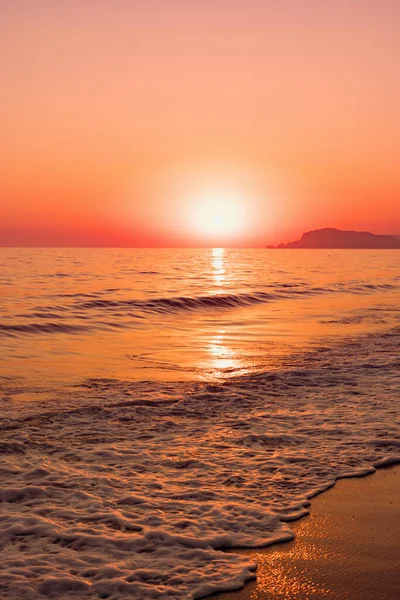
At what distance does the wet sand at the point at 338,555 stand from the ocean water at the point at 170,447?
20 centimetres

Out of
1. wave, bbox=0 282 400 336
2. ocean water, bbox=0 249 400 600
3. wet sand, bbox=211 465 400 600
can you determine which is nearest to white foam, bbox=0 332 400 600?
ocean water, bbox=0 249 400 600

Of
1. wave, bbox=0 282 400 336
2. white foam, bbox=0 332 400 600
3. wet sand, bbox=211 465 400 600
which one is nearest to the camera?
wet sand, bbox=211 465 400 600

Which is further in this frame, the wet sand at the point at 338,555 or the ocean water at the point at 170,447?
the ocean water at the point at 170,447

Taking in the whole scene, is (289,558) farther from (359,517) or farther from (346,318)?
(346,318)

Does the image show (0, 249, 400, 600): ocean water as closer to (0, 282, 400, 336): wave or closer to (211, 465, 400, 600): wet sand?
(211, 465, 400, 600): wet sand

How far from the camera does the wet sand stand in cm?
444

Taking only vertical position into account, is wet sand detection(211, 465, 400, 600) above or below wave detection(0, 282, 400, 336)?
below

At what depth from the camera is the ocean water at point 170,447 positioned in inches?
→ 198

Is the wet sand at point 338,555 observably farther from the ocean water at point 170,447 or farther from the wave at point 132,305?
the wave at point 132,305

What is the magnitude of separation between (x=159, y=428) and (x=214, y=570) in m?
4.29

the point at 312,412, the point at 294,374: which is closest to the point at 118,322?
the point at 294,374

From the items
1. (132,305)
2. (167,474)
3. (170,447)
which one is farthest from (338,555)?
(132,305)

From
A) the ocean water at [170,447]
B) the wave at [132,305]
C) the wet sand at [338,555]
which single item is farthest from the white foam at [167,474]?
the wave at [132,305]

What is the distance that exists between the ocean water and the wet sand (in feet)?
0.66
